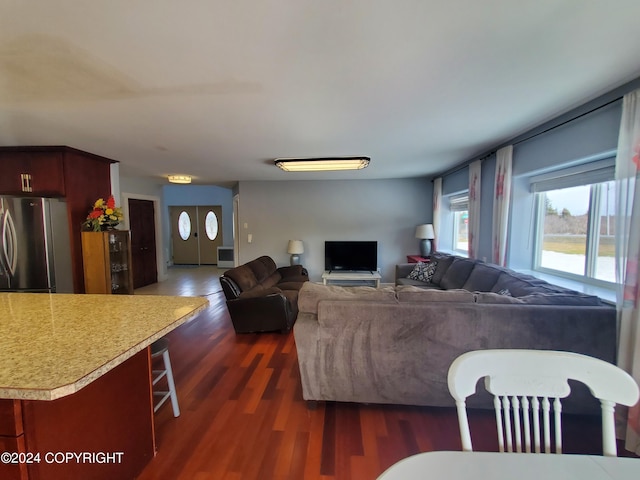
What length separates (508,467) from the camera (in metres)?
0.65

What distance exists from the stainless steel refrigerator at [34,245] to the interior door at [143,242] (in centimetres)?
Answer: 232

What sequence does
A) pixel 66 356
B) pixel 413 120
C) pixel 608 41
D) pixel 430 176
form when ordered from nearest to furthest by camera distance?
pixel 66 356 < pixel 608 41 < pixel 413 120 < pixel 430 176

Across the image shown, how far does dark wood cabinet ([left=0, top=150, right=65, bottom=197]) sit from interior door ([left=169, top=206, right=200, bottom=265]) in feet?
18.0

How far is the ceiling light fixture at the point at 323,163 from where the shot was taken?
144 inches

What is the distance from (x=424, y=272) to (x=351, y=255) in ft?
5.68

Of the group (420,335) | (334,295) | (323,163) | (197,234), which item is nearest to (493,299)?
(420,335)

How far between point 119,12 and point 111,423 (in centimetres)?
187

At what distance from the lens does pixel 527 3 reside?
1128 mm

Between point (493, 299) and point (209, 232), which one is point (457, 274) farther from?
point (209, 232)

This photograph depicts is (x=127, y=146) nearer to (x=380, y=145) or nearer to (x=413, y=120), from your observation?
(x=380, y=145)

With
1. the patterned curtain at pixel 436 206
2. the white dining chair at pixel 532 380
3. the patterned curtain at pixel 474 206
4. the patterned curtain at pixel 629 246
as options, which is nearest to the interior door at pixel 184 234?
the patterned curtain at pixel 436 206

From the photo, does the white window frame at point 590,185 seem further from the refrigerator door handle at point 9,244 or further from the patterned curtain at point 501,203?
the refrigerator door handle at point 9,244

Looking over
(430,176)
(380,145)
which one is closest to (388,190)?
(430,176)

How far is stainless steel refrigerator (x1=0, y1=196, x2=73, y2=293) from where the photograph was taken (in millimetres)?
3062
